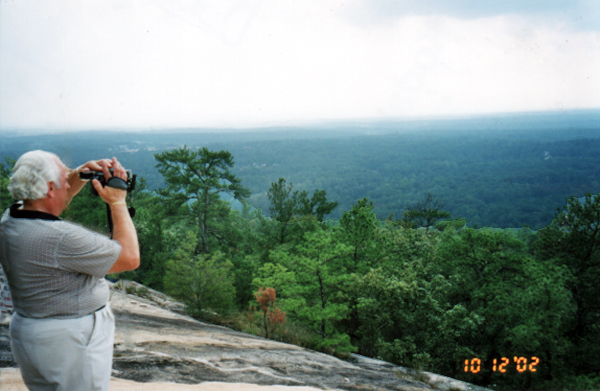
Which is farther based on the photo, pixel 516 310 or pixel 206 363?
pixel 516 310

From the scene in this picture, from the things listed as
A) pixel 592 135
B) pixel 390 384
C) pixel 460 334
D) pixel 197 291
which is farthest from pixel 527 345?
pixel 592 135

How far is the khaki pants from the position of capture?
137cm

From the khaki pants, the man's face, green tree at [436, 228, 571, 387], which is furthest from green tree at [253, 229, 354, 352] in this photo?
the man's face

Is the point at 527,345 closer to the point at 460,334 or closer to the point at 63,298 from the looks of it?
the point at 460,334

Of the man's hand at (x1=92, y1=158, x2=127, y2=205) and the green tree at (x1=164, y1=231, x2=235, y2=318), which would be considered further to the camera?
the green tree at (x1=164, y1=231, x2=235, y2=318)

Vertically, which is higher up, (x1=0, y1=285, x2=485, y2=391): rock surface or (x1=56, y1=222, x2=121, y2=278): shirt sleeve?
(x1=56, y1=222, x2=121, y2=278): shirt sleeve

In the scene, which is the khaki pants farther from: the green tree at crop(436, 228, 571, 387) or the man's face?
the green tree at crop(436, 228, 571, 387)

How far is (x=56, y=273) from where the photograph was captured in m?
1.32

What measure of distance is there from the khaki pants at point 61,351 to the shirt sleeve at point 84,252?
252 millimetres

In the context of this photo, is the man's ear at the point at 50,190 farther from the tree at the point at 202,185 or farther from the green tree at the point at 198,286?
the tree at the point at 202,185

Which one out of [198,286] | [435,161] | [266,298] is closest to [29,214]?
[198,286]

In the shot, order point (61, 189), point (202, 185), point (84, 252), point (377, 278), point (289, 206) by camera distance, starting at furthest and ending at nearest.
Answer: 1. point (289, 206)
2. point (202, 185)
3. point (377, 278)
4. point (61, 189)
5. point (84, 252)

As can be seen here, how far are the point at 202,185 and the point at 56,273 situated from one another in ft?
49.5

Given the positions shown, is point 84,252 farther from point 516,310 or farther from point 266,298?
point 516,310
